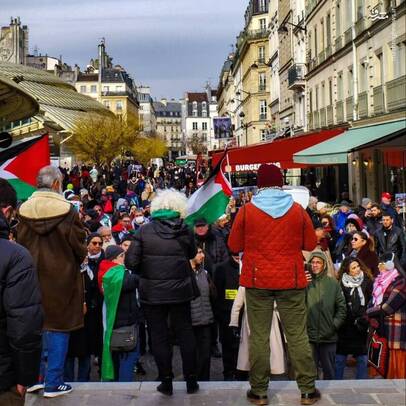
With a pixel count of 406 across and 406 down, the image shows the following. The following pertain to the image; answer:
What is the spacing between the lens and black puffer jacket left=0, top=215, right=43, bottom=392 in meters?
3.72

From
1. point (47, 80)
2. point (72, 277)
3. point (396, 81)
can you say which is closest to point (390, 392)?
point (72, 277)

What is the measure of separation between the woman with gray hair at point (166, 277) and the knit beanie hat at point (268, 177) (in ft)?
2.41

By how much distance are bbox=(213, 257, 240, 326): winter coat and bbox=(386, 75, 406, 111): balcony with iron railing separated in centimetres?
1589

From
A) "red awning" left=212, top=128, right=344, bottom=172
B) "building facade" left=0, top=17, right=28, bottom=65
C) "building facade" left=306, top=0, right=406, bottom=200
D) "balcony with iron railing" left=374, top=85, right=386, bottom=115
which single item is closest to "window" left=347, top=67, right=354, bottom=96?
"building facade" left=306, top=0, right=406, bottom=200

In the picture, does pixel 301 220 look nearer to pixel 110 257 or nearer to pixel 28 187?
pixel 110 257

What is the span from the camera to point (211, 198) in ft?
25.0

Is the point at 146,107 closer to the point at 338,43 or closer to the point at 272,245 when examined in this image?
the point at 338,43

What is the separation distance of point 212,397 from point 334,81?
2799 cm

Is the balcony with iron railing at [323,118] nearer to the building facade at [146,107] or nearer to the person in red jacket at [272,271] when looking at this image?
the person in red jacket at [272,271]

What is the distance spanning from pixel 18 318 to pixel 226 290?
3.66 m

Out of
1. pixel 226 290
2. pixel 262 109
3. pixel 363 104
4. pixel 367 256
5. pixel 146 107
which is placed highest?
pixel 146 107

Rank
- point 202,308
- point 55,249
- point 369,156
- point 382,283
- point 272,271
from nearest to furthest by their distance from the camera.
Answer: point 272,271, point 55,249, point 382,283, point 202,308, point 369,156

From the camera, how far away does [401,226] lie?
1248 cm

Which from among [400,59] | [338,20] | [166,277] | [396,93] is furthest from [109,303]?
[338,20]
